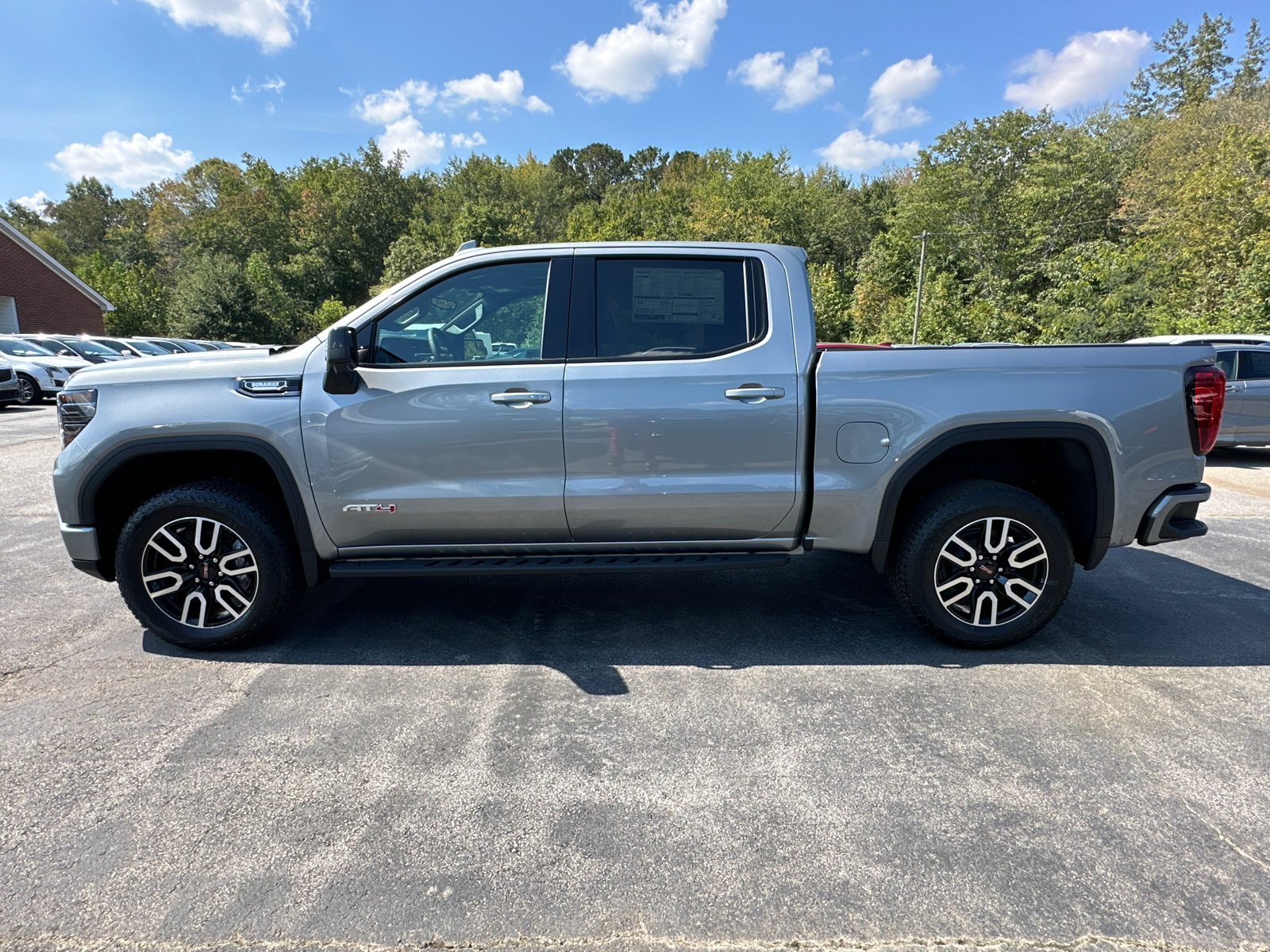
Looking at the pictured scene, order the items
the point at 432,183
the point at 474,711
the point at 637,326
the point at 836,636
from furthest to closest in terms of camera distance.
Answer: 1. the point at 432,183
2. the point at 836,636
3. the point at 637,326
4. the point at 474,711

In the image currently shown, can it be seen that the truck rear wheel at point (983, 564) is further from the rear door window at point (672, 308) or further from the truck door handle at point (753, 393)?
the rear door window at point (672, 308)

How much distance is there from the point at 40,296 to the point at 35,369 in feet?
65.0

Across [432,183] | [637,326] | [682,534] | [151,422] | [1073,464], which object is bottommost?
[682,534]

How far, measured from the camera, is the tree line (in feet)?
95.6

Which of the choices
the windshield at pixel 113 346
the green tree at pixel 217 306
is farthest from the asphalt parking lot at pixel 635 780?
the green tree at pixel 217 306

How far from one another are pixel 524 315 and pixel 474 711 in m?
1.94

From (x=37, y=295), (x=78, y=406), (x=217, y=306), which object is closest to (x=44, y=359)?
(x=78, y=406)

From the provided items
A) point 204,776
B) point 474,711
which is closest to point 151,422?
point 204,776

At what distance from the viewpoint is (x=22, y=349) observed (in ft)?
59.5

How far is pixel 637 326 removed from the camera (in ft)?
12.5

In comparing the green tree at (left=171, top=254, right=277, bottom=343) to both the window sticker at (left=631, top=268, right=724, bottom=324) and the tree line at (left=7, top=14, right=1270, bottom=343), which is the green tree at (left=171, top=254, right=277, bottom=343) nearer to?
the tree line at (left=7, top=14, right=1270, bottom=343)

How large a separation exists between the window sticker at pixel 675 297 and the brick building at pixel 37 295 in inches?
1424

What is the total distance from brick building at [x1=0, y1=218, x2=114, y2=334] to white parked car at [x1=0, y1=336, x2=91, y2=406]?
1575 cm

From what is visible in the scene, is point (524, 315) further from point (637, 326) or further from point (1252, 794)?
point (1252, 794)
